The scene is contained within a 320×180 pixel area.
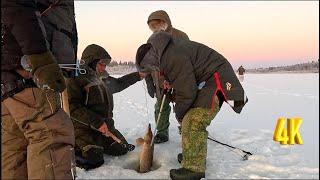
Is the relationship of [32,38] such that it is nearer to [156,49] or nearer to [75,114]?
[156,49]

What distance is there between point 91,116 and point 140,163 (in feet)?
2.60

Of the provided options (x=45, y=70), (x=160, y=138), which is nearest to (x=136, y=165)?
(x=160, y=138)

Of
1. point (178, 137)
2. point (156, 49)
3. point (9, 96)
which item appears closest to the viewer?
point (9, 96)

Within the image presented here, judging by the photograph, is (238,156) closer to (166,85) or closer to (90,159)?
(166,85)

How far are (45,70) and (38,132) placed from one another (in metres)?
0.45

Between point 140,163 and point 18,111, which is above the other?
point 18,111

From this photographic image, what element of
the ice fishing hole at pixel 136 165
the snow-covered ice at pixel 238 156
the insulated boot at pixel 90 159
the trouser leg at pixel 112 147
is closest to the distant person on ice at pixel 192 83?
the snow-covered ice at pixel 238 156

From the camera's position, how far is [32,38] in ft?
8.59

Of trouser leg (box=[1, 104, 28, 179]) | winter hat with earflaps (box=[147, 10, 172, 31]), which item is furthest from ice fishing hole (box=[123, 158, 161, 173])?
winter hat with earflaps (box=[147, 10, 172, 31])

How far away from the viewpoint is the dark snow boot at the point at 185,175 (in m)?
4.12

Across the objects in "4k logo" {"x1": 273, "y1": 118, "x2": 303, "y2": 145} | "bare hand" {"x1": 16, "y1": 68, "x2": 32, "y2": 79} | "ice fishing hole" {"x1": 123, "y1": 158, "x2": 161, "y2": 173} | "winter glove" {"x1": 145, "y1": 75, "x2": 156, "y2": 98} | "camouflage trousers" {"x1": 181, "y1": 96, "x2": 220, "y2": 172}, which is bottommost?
"ice fishing hole" {"x1": 123, "y1": 158, "x2": 161, "y2": 173}

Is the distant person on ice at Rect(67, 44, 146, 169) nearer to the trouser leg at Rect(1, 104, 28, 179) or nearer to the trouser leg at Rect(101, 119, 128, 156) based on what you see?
the trouser leg at Rect(101, 119, 128, 156)

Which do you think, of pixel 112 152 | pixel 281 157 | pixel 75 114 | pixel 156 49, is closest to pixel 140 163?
pixel 112 152

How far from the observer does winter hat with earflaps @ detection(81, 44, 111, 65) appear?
495cm
